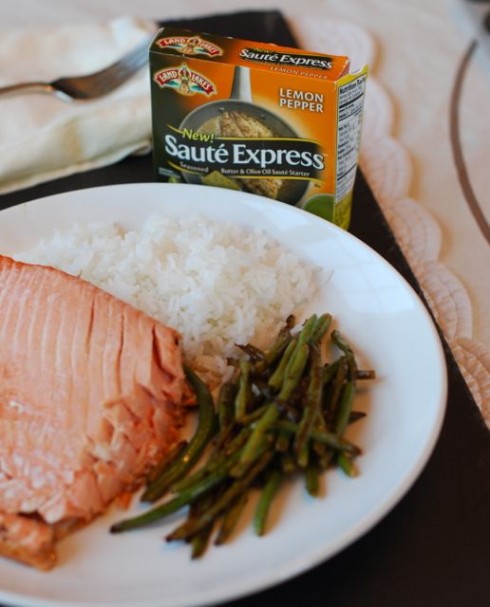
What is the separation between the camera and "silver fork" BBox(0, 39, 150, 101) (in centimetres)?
324

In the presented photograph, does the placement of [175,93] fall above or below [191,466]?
above

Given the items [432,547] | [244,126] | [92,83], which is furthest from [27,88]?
[432,547]

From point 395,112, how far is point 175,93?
1265 millimetres

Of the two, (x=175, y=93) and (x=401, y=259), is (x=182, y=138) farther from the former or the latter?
(x=401, y=259)

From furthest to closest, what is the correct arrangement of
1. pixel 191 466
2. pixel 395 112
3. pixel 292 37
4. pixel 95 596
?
pixel 292 37
pixel 395 112
pixel 191 466
pixel 95 596

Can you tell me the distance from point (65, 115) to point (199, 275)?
1088 millimetres

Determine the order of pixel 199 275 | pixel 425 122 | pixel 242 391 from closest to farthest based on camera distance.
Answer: pixel 242 391 < pixel 199 275 < pixel 425 122

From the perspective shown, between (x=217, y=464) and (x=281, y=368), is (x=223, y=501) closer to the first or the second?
(x=217, y=464)

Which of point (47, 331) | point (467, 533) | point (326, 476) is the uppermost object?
point (47, 331)

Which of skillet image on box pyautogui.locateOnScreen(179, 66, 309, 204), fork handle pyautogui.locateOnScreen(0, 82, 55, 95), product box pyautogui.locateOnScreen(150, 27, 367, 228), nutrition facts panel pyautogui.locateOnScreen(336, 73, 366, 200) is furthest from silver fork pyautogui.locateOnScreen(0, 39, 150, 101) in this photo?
nutrition facts panel pyautogui.locateOnScreen(336, 73, 366, 200)

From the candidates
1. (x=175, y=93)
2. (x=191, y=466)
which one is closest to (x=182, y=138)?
(x=175, y=93)

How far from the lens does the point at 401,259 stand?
266cm

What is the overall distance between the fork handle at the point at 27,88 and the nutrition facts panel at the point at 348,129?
139cm

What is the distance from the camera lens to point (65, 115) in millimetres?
3014
